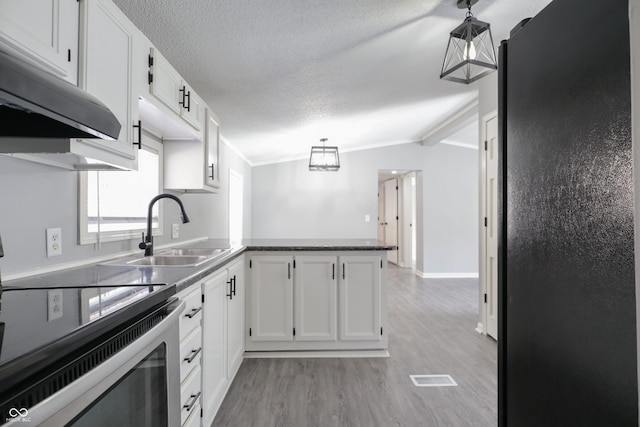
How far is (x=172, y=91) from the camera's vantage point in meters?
1.99

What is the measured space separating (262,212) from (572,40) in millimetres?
6710

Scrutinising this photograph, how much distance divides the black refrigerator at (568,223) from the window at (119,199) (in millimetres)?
1777

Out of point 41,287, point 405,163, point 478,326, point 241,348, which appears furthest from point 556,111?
point 405,163

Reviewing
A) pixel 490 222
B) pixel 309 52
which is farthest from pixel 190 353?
pixel 490 222

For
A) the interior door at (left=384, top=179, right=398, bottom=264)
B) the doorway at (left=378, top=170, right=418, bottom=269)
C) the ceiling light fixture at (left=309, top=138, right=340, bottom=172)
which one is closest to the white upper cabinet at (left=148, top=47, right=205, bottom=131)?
the ceiling light fixture at (left=309, top=138, right=340, bottom=172)

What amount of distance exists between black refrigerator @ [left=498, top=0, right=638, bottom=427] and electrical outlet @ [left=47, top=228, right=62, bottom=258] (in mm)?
1649

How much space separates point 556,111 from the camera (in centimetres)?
66

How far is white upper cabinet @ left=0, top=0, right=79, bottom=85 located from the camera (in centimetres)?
91

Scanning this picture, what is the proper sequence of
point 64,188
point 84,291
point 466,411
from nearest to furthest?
point 84,291
point 64,188
point 466,411

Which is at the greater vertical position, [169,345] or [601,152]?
[601,152]

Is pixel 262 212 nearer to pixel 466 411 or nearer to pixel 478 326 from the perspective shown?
pixel 478 326

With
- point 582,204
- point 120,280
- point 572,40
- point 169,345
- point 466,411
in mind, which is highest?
point 572,40

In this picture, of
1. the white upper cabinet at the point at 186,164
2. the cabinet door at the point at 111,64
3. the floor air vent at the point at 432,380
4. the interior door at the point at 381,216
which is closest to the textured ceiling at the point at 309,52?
the cabinet door at the point at 111,64

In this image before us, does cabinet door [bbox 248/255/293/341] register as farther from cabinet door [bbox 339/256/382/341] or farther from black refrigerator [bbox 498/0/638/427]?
black refrigerator [bbox 498/0/638/427]
